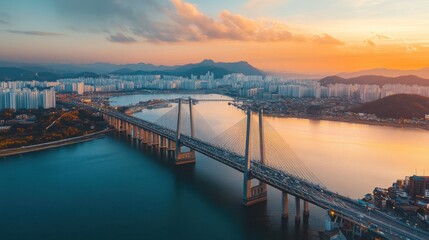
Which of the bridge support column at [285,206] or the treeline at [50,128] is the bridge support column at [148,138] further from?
the bridge support column at [285,206]

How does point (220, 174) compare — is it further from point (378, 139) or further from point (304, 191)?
point (378, 139)

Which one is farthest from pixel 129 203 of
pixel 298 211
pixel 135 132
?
pixel 135 132

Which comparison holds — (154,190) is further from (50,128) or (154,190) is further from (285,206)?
(50,128)

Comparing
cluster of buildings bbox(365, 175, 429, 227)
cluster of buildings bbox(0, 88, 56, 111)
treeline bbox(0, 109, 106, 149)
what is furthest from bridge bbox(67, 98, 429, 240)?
cluster of buildings bbox(0, 88, 56, 111)

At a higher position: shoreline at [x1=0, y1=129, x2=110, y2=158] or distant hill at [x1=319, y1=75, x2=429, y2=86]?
distant hill at [x1=319, y1=75, x2=429, y2=86]

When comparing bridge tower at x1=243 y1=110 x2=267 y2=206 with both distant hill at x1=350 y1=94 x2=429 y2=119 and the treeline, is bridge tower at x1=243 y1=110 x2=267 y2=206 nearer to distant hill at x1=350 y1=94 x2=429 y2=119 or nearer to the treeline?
the treeline

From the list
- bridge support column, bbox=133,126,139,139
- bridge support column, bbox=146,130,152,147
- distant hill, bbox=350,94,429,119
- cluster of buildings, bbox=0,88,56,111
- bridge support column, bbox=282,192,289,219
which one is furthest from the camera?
cluster of buildings, bbox=0,88,56,111
